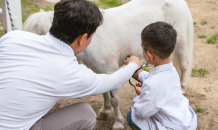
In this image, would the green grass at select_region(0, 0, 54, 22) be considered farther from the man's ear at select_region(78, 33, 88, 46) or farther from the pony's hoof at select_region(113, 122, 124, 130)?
the man's ear at select_region(78, 33, 88, 46)

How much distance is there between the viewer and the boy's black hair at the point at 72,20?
1.47 m

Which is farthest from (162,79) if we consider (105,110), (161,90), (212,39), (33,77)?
(212,39)

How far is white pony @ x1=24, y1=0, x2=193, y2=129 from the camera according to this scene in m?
2.34

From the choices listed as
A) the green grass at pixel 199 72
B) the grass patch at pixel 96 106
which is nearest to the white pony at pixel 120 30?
the grass patch at pixel 96 106

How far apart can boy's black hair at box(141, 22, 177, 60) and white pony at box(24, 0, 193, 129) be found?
0.76 metres

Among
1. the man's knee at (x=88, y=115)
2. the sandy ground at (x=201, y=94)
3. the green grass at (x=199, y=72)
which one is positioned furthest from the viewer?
the green grass at (x=199, y=72)

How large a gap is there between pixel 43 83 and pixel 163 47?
88 cm

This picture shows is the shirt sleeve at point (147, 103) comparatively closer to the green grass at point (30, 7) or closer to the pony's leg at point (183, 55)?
the pony's leg at point (183, 55)

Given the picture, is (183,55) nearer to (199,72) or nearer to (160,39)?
(199,72)

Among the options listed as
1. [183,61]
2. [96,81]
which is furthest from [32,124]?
[183,61]

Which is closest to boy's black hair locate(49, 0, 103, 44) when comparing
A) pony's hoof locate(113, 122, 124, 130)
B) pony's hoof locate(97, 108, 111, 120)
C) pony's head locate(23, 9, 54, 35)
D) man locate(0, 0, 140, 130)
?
man locate(0, 0, 140, 130)

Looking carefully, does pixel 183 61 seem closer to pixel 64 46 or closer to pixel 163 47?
pixel 163 47

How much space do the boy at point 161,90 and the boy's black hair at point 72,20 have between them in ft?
1.52

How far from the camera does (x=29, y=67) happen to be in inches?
54.4
